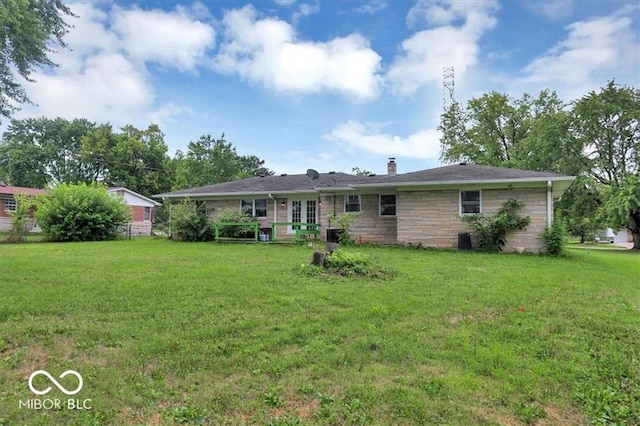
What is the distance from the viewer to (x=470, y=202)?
12.8 metres

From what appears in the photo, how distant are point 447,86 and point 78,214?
27733mm

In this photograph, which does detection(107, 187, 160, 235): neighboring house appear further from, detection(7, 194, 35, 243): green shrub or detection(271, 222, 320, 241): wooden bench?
detection(271, 222, 320, 241): wooden bench

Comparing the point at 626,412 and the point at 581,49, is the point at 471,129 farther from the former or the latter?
the point at 626,412

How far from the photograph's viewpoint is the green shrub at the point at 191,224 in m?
16.2

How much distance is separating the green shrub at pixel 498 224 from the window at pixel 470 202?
396 mm

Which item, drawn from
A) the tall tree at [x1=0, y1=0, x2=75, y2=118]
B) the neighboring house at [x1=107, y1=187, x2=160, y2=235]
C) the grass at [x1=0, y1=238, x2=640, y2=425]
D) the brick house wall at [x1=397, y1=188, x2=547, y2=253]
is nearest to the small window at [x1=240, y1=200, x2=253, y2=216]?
the brick house wall at [x1=397, y1=188, x2=547, y2=253]

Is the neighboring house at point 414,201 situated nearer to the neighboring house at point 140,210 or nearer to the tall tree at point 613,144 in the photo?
the tall tree at point 613,144

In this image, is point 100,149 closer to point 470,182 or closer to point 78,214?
point 78,214

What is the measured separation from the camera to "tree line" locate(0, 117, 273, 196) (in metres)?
40.1

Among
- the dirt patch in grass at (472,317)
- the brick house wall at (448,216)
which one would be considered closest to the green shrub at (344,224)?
the brick house wall at (448,216)

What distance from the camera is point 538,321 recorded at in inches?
172

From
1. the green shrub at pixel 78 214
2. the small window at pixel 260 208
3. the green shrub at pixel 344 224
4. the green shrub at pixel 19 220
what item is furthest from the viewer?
the small window at pixel 260 208

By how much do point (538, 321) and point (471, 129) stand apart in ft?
99.1

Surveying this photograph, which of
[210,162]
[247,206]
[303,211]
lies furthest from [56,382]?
[210,162]
